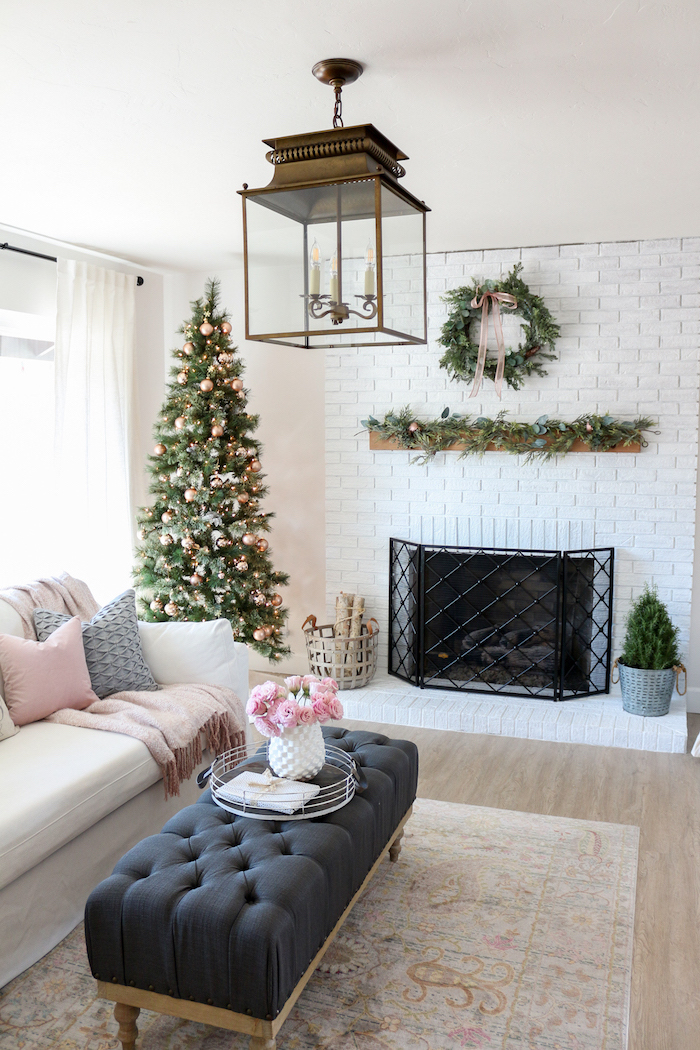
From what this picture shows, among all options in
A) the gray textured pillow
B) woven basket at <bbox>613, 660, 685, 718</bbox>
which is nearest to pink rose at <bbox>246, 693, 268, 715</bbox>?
the gray textured pillow

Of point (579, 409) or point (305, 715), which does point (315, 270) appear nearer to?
point (305, 715)

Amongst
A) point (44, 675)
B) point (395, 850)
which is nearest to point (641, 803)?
point (395, 850)

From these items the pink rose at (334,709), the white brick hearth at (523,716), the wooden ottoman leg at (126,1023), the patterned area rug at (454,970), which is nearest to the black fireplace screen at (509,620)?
the white brick hearth at (523,716)

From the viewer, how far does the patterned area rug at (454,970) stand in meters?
2.06

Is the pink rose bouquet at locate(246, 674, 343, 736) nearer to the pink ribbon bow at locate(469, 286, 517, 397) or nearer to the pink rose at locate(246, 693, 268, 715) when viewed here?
the pink rose at locate(246, 693, 268, 715)

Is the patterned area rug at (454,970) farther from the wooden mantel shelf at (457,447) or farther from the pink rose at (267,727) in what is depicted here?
the wooden mantel shelf at (457,447)

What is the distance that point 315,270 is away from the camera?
1985 mm

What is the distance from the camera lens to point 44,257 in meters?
4.32

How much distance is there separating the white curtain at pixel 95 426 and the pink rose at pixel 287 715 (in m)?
2.57

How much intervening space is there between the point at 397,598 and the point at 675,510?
1592mm

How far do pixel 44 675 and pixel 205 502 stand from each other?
151 cm

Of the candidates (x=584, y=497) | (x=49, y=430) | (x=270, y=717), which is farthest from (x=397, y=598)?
(x=270, y=717)

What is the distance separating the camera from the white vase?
95.3 inches

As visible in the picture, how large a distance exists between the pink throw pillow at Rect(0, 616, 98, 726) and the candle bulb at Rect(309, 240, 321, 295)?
5.81 feet
